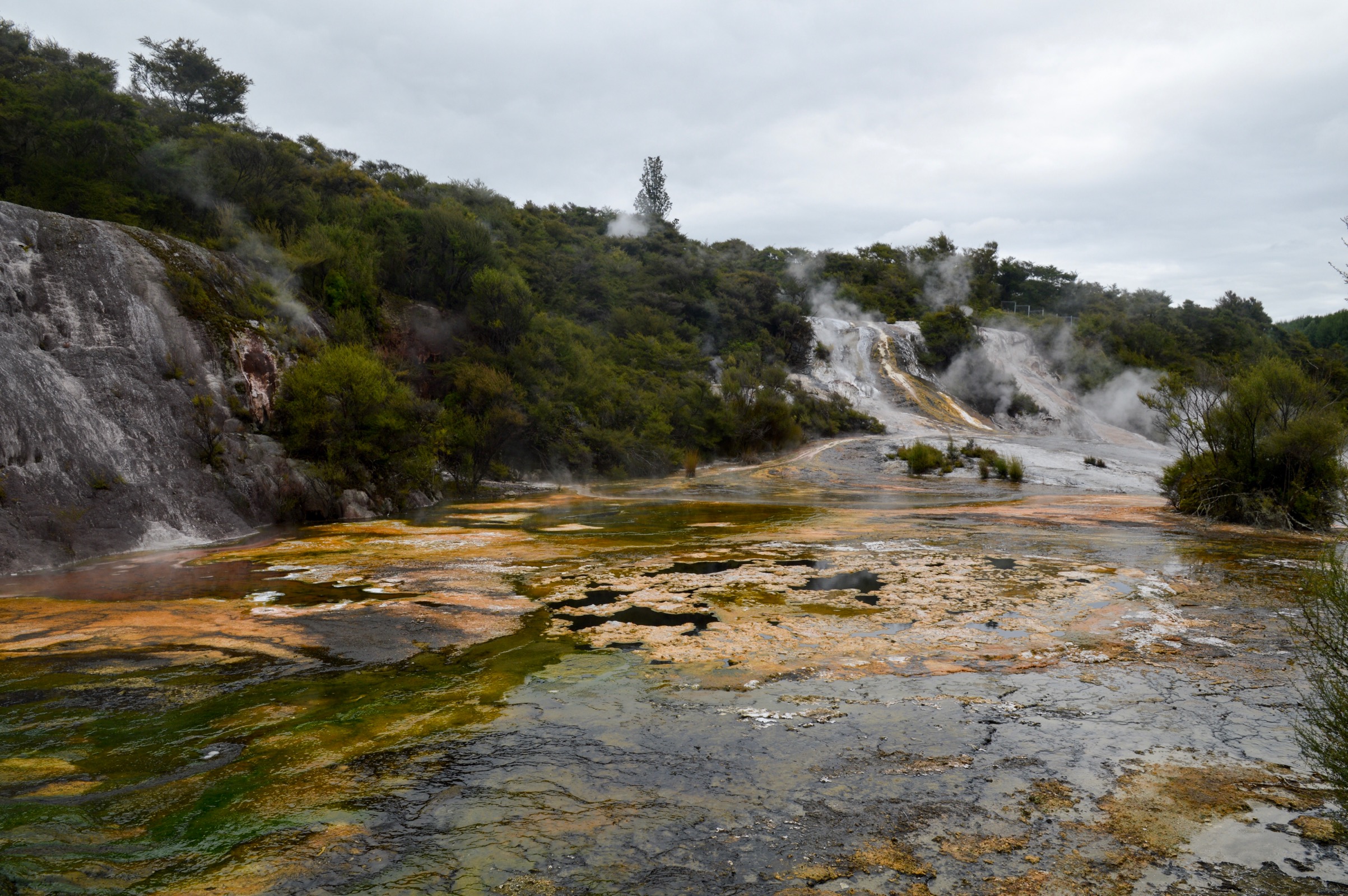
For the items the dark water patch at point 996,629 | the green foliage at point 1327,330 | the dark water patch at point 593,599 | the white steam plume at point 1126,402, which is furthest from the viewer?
the green foliage at point 1327,330

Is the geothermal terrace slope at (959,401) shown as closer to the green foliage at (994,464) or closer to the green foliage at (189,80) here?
the green foliage at (994,464)

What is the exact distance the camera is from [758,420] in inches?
1206

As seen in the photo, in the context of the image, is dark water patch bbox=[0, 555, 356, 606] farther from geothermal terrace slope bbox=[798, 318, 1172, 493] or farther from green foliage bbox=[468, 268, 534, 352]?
geothermal terrace slope bbox=[798, 318, 1172, 493]

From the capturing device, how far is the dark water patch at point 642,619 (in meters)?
6.89

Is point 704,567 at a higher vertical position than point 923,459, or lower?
lower

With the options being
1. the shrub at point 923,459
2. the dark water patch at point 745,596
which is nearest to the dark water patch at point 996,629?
the dark water patch at point 745,596

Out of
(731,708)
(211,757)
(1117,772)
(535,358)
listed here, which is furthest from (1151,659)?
(535,358)

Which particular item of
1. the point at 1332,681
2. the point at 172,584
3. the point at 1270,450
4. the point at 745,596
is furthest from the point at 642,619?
A: the point at 1270,450

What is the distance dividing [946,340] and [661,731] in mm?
42191

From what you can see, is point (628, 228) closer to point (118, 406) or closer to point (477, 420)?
point (477, 420)

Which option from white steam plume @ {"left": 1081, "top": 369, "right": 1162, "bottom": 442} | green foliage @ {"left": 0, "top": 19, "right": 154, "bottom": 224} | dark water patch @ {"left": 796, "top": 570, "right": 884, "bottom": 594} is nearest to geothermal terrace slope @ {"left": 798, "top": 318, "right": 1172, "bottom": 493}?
white steam plume @ {"left": 1081, "top": 369, "right": 1162, "bottom": 442}

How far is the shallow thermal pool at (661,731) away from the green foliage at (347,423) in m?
5.73

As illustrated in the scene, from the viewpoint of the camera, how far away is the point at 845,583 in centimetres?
841

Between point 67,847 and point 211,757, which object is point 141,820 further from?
point 211,757
